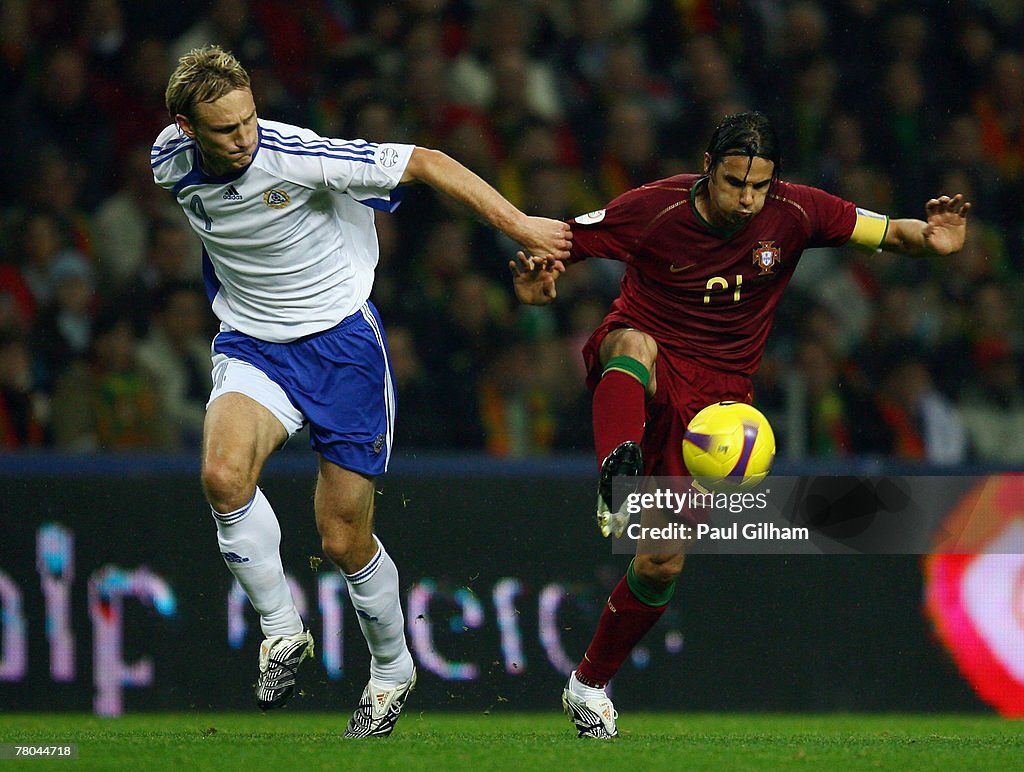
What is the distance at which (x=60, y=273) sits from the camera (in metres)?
7.80

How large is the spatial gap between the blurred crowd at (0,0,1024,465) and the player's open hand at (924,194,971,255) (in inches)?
91.9

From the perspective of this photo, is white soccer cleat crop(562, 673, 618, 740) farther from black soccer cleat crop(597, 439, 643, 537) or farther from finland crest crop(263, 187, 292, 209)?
finland crest crop(263, 187, 292, 209)

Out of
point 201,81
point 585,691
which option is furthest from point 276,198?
point 585,691

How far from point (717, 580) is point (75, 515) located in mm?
3103

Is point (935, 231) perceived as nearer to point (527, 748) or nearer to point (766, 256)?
point (766, 256)

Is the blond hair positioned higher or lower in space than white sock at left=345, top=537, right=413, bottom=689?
higher

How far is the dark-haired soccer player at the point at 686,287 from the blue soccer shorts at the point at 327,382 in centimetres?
80

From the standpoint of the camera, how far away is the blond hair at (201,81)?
4820 mm

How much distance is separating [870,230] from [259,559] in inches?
97.6

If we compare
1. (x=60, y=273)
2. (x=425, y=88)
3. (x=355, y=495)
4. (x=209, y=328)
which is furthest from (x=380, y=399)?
(x=425, y=88)

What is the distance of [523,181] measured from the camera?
853 cm

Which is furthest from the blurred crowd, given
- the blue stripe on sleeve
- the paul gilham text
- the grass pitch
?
the blue stripe on sleeve

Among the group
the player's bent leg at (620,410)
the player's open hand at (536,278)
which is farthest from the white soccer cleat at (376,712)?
the player's open hand at (536,278)

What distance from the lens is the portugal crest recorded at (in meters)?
5.57
